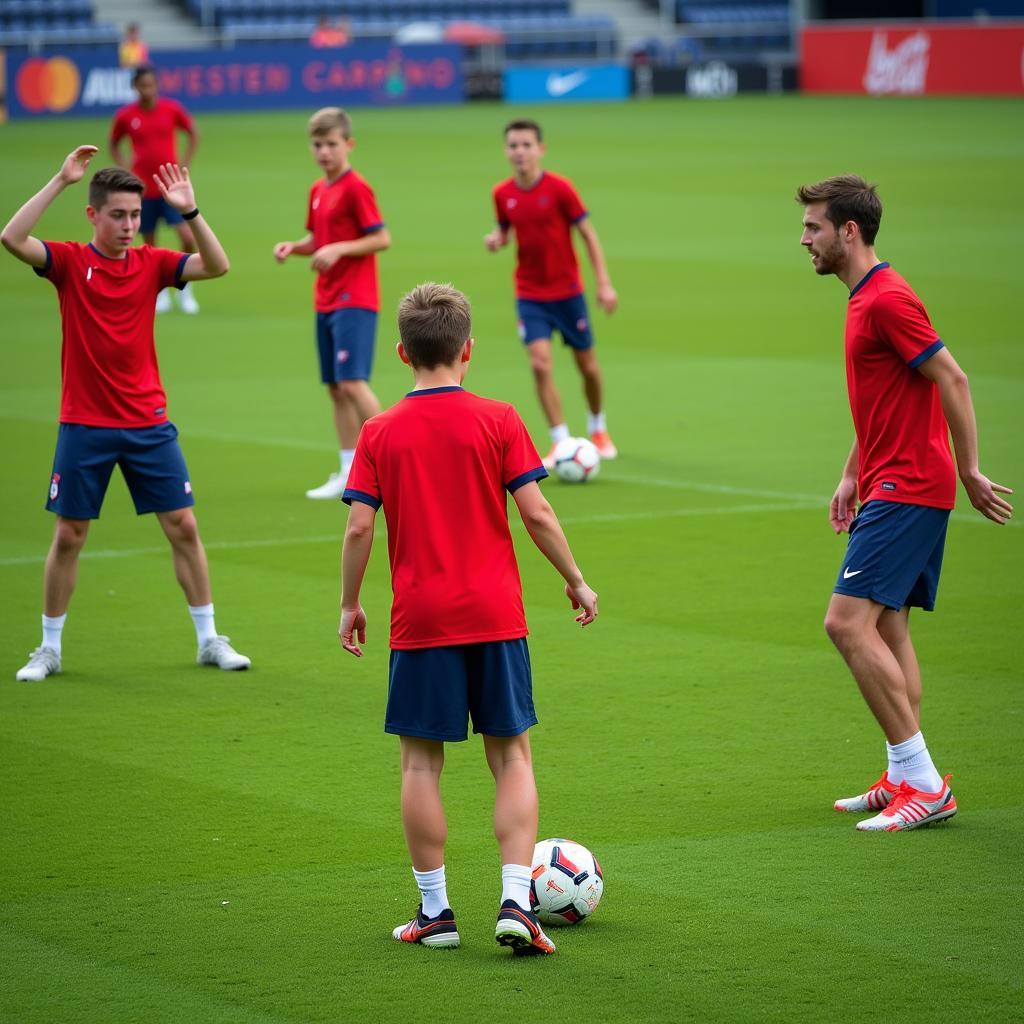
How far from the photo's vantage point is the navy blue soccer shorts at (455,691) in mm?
5590

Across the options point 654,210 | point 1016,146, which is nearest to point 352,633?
point 654,210

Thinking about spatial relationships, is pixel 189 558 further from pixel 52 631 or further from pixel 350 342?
pixel 350 342

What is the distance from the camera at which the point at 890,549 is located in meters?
6.60

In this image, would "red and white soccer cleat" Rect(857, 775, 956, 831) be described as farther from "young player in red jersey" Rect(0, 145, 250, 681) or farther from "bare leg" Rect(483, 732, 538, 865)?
"young player in red jersey" Rect(0, 145, 250, 681)

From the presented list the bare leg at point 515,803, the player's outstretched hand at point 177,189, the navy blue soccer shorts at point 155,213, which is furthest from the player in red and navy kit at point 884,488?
the navy blue soccer shorts at point 155,213

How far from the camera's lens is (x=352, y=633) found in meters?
5.78

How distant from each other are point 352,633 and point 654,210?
23221mm

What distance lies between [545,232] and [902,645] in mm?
7180

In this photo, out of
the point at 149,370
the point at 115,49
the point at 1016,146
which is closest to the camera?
the point at 149,370

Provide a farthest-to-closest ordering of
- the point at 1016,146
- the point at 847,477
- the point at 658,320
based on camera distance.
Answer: the point at 1016,146, the point at 658,320, the point at 847,477

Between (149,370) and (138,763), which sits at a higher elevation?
(149,370)

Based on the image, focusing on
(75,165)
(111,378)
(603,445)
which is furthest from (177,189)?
(603,445)

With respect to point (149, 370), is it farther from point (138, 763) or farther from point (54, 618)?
point (138, 763)

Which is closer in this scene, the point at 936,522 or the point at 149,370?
the point at 936,522
